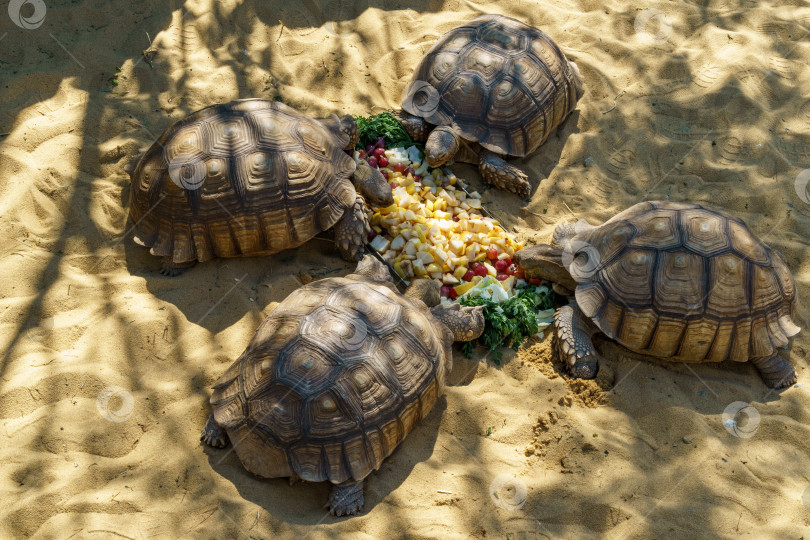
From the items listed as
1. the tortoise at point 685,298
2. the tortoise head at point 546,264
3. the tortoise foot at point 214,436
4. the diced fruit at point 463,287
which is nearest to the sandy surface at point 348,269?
the tortoise foot at point 214,436

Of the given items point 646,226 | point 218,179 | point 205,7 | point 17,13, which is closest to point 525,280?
point 646,226

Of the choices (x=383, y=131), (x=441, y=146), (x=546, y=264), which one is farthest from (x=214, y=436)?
(x=383, y=131)

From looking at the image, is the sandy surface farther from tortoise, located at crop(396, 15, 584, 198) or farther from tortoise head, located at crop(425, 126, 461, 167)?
tortoise head, located at crop(425, 126, 461, 167)

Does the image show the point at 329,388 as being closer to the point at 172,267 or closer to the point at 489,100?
the point at 172,267

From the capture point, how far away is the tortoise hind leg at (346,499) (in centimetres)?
362

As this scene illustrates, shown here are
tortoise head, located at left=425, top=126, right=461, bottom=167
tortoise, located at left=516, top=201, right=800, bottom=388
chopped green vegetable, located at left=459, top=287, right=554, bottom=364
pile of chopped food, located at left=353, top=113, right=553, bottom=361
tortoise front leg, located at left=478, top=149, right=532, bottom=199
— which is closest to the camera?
tortoise, located at left=516, top=201, right=800, bottom=388

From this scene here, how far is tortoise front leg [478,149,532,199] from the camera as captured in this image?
5.56 m

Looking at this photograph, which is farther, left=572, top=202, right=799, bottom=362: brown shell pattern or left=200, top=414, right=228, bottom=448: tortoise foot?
left=572, top=202, right=799, bottom=362: brown shell pattern

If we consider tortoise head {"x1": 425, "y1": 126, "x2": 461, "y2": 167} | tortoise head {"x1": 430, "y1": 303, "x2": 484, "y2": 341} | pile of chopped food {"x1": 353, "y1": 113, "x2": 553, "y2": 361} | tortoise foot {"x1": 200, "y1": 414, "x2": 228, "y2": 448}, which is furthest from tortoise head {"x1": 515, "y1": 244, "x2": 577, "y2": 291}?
tortoise foot {"x1": 200, "y1": 414, "x2": 228, "y2": 448}

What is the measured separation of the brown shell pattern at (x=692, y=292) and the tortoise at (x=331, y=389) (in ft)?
4.90

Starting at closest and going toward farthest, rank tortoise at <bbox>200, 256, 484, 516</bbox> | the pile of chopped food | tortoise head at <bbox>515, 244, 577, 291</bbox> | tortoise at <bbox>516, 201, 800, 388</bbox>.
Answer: tortoise at <bbox>200, 256, 484, 516</bbox> → tortoise at <bbox>516, 201, 800, 388</bbox> → the pile of chopped food → tortoise head at <bbox>515, 244, 577, 291</bbox>

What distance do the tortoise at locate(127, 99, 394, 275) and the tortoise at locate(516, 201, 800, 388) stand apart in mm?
1928

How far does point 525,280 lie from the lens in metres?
5.12

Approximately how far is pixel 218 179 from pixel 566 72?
3.59 meters
